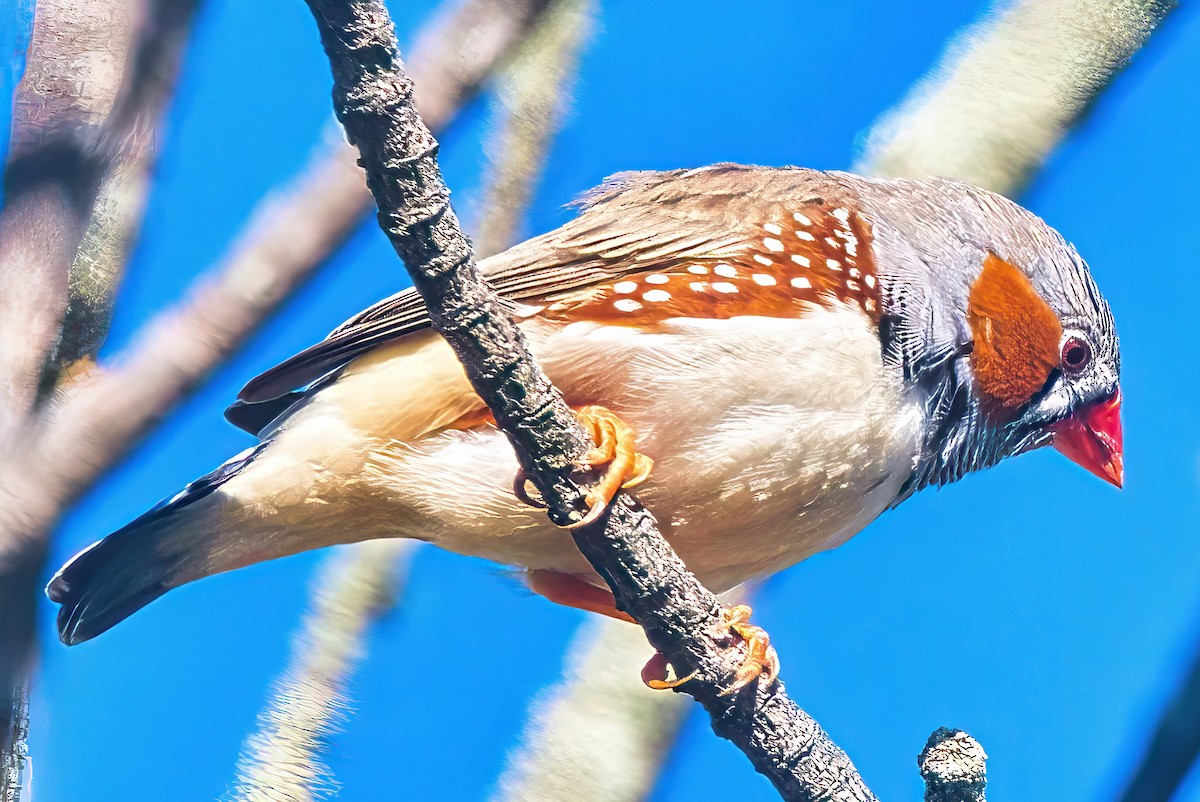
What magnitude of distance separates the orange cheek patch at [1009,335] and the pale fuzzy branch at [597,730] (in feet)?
4.13

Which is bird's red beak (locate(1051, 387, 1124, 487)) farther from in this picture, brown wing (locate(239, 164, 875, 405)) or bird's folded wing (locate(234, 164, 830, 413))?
bird's folded wing (locate(234, 164, 830, 413))

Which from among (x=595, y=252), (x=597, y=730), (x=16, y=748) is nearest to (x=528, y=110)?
(x=595, y=252)

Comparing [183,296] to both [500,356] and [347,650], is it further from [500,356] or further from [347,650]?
[500,356]

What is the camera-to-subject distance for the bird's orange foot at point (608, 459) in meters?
1.83

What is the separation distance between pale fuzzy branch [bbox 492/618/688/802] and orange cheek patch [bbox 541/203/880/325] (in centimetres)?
118

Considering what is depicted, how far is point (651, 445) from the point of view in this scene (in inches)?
85.6

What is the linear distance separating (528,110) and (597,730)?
1648 millimetres

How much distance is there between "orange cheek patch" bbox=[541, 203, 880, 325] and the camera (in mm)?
2211

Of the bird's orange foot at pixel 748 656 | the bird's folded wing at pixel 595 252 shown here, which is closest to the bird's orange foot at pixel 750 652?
the bird's orange foot at pixel 748 656

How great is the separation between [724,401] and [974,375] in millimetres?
617

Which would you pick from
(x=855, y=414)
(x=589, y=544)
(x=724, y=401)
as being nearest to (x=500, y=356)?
(x=589, y=544)

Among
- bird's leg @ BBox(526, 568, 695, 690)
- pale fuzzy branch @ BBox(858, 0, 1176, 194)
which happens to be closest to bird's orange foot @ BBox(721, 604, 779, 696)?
bird's leg @ BBox(526, 568, 695, 690)

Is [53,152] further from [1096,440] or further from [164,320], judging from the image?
[1096,440]

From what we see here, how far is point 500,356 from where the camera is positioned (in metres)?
1.66
